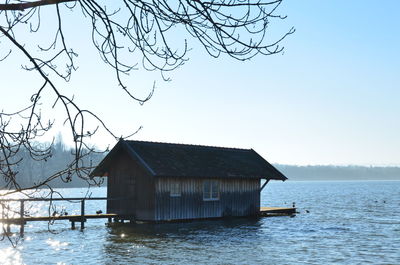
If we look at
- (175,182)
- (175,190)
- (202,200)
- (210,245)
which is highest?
(175,182)

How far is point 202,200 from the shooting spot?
3697 centimetres

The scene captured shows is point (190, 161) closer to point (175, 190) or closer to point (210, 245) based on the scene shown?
point (175, 190)

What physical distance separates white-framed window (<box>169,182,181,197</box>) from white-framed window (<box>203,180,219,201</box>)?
94.6 inches

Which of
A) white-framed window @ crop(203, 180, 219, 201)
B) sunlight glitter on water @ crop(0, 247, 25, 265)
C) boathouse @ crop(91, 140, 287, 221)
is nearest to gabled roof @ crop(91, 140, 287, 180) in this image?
boathouse @ crop(91, 140, 287, 221)

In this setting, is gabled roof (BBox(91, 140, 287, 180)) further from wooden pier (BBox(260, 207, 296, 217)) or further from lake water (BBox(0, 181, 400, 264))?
lake water (BBox(0, 181, 400, 264))

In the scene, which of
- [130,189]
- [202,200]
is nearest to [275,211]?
[202,200]

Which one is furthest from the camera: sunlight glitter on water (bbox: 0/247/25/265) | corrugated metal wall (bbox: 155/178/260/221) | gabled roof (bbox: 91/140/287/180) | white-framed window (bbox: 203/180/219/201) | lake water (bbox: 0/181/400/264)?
white-framed window (bbox: 203/180/219/201)

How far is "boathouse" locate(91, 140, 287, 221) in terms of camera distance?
3453cm

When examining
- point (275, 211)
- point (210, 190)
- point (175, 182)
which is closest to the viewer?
point (175, 182)

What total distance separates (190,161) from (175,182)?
2873mm

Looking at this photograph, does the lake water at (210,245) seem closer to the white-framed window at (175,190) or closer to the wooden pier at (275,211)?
the white-framed window at (175,190)

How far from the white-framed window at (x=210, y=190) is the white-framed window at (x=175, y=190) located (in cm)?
240

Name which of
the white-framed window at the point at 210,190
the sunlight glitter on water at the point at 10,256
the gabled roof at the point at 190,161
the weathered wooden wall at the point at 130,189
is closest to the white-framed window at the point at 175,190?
the gabled roof at the point at 190,161

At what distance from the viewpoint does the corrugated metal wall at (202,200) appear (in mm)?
34469
